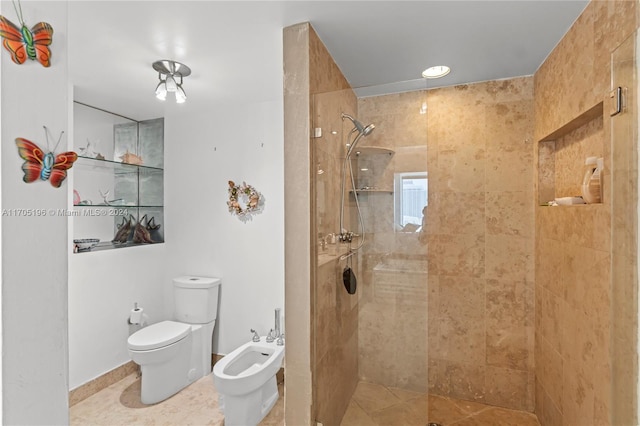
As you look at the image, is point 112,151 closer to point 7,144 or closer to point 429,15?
point 7,144

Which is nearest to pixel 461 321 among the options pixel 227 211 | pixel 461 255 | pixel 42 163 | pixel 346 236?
pixel 461 255

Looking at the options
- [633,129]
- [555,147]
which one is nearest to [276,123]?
[555,147]

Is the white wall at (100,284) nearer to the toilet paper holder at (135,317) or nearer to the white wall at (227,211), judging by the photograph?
the toilet paper holder at (135,317)

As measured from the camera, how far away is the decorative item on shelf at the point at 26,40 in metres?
0.67

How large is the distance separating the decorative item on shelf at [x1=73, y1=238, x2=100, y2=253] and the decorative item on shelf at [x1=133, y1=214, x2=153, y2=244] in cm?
35

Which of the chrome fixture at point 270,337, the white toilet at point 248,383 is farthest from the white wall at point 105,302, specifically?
the chrome fixture at point 270,337

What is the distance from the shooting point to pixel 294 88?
4.91ft

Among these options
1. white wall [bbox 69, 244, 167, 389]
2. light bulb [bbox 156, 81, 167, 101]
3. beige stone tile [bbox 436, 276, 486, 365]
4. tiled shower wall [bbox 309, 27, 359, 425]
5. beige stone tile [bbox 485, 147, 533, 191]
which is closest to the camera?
tiled shower wall [bbox 309, 27, 359, 425]

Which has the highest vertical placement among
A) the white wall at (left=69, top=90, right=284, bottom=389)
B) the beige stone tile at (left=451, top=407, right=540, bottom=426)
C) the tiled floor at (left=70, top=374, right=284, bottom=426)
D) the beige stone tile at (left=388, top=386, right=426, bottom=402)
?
the white wall at (left=69, top=90, right=284, bottom=389)

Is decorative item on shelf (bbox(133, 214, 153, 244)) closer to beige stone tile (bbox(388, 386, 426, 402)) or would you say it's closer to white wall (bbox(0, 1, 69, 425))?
white wall (bbox(0, 1, 69, 425))

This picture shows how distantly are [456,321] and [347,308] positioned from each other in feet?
3.16

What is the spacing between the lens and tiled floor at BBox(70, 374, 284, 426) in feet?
6.93

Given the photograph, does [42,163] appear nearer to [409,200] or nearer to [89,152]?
[409,200]

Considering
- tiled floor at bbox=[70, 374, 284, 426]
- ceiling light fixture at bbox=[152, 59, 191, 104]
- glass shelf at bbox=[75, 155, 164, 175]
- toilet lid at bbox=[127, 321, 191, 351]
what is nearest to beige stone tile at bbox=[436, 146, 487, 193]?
ceiling light fixture at bbox=[152, 59, 191, 104]
